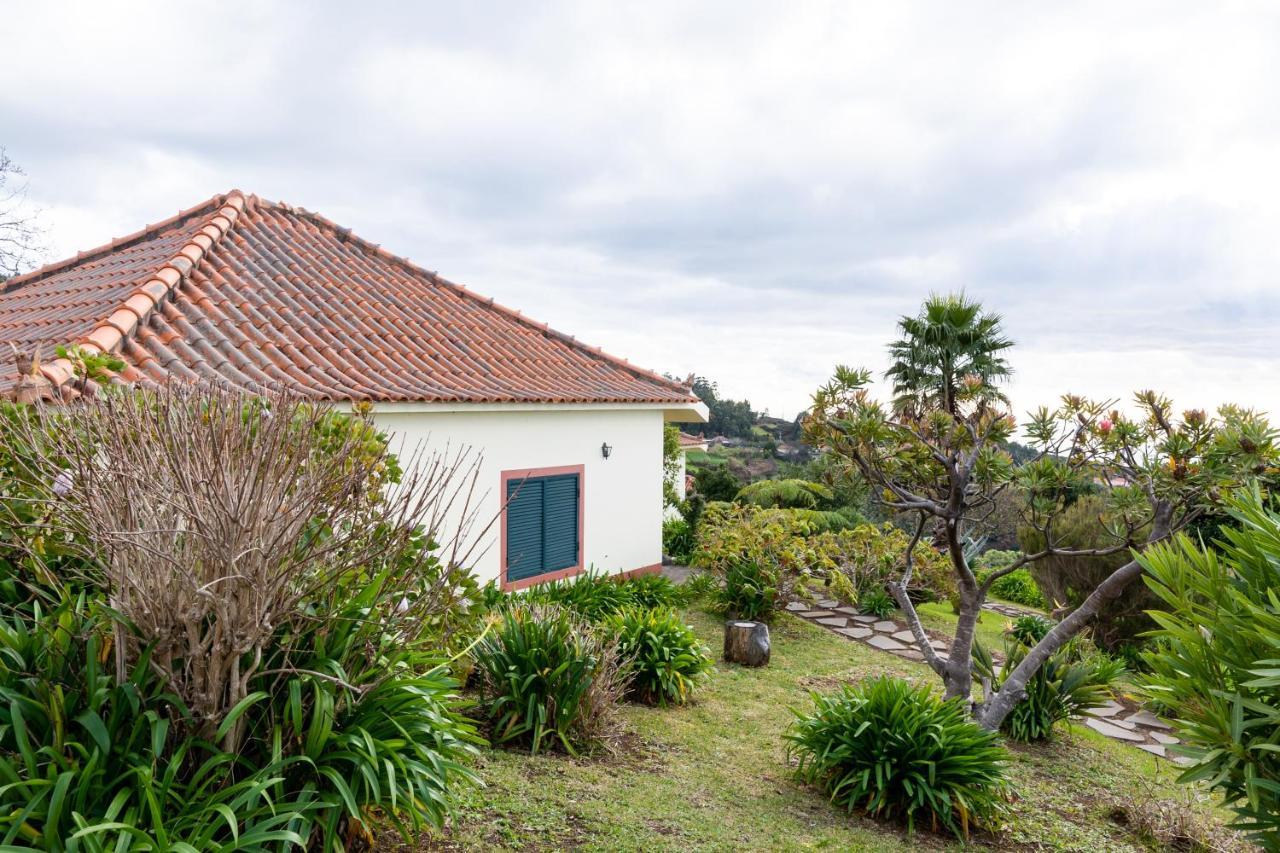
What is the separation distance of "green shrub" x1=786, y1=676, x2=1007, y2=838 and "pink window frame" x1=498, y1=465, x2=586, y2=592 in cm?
543

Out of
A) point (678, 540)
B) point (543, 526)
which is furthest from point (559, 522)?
point (678, 540)

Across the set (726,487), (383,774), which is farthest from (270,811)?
(726,487)

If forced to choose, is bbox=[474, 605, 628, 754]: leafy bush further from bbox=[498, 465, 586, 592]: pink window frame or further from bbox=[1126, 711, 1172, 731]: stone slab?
bbox=[1126, 711, 1172, 731]: stone slab

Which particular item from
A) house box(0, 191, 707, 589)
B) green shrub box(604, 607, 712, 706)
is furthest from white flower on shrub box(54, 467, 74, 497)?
green shrub box(604, 607, 712, 706)

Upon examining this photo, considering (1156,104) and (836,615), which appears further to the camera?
(836,615)

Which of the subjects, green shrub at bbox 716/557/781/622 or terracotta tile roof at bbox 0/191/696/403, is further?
green shrub at bbox 716/557/781/622

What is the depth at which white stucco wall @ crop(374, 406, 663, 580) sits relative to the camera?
9.79 m

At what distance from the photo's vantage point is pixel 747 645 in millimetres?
9812

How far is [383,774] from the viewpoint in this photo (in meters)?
3.54

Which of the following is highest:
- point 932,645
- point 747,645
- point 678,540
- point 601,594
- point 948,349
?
point 948,349

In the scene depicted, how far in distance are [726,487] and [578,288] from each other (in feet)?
28.0

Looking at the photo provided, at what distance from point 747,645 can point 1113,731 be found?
4.47 metres

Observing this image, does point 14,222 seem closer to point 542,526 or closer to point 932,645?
point 542,526

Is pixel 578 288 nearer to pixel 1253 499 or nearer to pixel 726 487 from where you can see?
pixel 726 487
